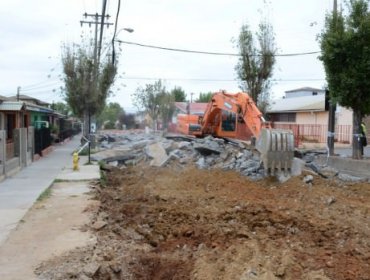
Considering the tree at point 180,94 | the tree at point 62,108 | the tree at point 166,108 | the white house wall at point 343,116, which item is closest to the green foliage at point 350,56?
the white house wall at point 343,116

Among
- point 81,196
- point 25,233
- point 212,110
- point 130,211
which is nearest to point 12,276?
point 25,233

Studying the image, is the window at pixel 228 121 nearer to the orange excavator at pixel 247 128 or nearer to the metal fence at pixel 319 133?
the orange excavator at pixel 247 128

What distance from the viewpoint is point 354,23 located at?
1689cm

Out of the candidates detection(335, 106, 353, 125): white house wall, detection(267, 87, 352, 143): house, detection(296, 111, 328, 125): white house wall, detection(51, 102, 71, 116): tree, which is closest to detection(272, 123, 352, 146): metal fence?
detection(267, 87, 352, 143): house

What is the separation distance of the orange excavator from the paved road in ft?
20.1

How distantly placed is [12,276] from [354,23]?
46.7 feet

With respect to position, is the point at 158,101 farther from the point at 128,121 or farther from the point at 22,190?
the point at 22,190

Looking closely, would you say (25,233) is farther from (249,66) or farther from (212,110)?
(249,66)

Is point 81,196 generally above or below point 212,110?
below

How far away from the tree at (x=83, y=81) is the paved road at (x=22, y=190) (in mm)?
8327

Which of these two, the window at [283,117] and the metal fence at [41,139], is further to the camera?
the window at [283,117]

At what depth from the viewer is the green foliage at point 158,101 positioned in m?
74.9

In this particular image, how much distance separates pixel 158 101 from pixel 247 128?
56.2 meters

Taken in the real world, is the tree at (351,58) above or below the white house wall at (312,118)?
above
